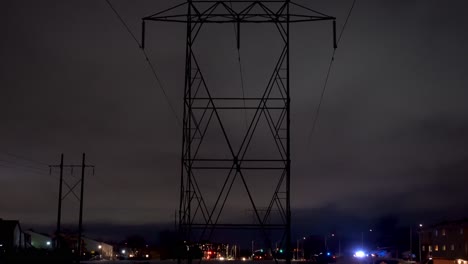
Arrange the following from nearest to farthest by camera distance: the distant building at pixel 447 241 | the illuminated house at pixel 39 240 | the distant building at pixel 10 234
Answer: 1. the distant building at pixel 447 241
2. the distant building at pixel 10 234
3. the illuminated house at pixel 39 240

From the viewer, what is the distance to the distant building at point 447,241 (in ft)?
354

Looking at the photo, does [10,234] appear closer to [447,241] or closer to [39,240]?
[39,240]

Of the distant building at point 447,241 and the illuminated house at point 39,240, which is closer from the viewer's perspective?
the distant building at point 447,241

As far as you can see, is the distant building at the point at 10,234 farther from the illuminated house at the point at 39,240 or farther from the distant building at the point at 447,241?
the distant building at the point at 447,241

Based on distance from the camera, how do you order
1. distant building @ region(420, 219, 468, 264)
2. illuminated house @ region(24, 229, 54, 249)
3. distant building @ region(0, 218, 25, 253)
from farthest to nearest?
illuminated house @ region(24, 229, 54, 249)
distant building @ region(0, 218, 25, 253)
distant building @ region(420, 219, 468, 264)

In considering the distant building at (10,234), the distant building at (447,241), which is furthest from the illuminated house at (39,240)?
the distant building at (447,241)

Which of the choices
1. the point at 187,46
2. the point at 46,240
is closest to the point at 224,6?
the point at 187,46

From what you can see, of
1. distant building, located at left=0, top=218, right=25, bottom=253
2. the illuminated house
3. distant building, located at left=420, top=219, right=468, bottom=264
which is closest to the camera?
distant building, located at left=420, top=219, right=468, bottom=264

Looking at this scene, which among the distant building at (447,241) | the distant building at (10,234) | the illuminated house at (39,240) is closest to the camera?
the distant building at (447,241)

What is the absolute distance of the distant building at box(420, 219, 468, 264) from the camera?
4247 inches

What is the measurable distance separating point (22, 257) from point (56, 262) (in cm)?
479

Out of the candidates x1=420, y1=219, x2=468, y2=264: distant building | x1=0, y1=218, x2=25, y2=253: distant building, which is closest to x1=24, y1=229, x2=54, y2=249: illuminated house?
x1=0, y1=218, x2=25, y2=253: distant building

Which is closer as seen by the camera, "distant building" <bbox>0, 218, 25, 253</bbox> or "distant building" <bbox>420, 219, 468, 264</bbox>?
"distant building" <bbox>420, 219, 468, 264</bbox>

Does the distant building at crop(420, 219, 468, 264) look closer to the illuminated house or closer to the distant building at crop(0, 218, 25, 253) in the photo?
the distant building at crop(0, 218, 25, 253)
